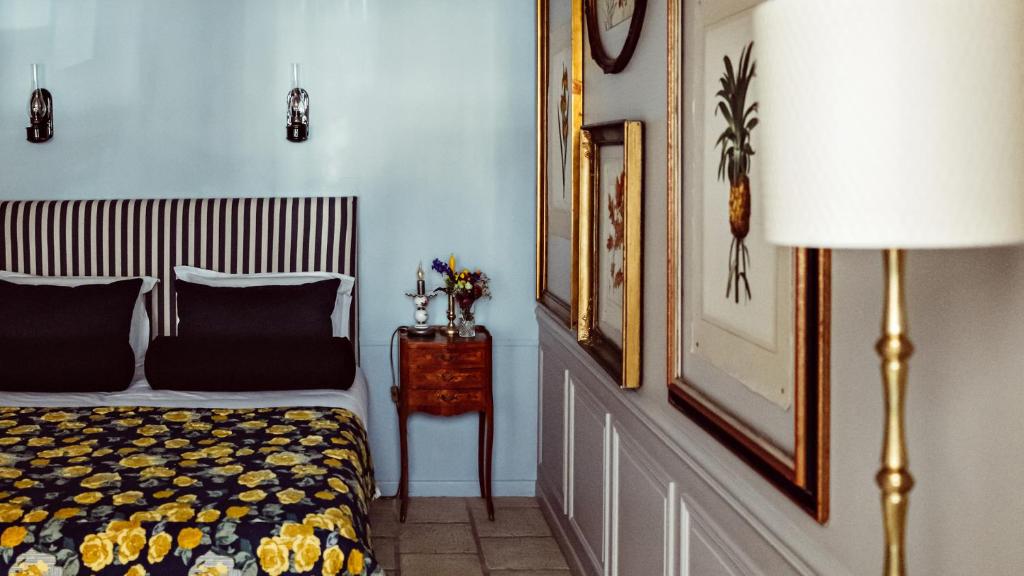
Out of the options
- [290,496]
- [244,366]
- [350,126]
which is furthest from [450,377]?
[290,496]

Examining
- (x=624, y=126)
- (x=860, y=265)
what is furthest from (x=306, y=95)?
(x=860, y=265)

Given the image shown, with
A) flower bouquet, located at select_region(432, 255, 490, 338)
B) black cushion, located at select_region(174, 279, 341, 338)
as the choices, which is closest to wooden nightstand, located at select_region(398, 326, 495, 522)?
flower bouquet, located at select_region(432, 255, 490, 338)

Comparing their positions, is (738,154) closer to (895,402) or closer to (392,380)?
(895,402)

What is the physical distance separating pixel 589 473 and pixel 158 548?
1.70 meters

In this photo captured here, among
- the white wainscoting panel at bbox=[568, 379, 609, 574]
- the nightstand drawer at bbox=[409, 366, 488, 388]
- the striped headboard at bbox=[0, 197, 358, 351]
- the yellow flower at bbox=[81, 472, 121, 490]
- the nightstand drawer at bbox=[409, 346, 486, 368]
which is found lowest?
the white wainscoting panel at bbox=[568, 379, 609, 574]

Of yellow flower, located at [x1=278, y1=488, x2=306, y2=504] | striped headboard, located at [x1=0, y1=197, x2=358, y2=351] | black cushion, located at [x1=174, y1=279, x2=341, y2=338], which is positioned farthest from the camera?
striped headboard, located at [x1=0, y1=197, x2=358, y2=351]

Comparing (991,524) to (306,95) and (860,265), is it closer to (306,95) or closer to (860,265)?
(860,265)

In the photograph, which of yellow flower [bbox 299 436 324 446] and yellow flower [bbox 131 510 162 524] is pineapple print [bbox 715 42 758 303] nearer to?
yellow flower [bbox 131 510 162 524]

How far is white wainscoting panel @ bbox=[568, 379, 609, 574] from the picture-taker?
11.8 ft

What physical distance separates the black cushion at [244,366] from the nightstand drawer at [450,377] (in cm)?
52

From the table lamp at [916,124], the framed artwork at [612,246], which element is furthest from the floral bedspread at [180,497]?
the table lamp at [916,124]

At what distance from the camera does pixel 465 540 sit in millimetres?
4484

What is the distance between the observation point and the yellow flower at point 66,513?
268 cm

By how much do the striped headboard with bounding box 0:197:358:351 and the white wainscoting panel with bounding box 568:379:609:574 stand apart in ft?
4.67
